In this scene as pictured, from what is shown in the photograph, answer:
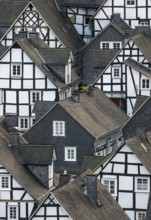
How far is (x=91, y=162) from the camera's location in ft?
409

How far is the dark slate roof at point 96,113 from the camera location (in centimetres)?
13625

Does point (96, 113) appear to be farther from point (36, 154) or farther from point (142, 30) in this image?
point (36, 154)

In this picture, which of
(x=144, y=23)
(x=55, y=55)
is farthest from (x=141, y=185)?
(x=144, y=23)

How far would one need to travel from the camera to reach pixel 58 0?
538 ft

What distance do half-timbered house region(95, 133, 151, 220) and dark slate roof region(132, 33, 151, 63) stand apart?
29.6 meters

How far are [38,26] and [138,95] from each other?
45.3ft

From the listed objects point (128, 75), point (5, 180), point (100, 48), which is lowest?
point (5, 180)

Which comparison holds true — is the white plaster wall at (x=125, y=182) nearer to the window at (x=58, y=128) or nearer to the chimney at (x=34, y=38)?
the window at (x=58, y=128)

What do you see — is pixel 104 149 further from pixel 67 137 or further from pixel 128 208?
pixel 128 208

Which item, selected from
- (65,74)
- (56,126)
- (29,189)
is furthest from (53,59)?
(29,189)

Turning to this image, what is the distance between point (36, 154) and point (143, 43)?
31.2m

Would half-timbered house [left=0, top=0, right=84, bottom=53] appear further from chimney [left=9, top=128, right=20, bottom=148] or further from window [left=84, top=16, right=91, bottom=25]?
chimney [left=9, top=128, right=20, bottom=148]

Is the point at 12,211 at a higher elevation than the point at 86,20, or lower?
lower

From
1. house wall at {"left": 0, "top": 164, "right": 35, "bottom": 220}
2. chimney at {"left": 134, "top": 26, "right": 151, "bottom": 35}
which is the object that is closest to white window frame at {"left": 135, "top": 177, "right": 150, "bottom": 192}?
house wall at {"left": 0, "top": 164, "right": 35, "bottom": 220}
